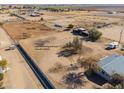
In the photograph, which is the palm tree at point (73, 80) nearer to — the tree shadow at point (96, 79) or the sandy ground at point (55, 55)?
the sandy ground at point (55, 55)

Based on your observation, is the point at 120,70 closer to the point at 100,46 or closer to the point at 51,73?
the point at 51,73

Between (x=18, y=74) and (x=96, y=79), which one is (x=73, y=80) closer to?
(x=96, y=79)

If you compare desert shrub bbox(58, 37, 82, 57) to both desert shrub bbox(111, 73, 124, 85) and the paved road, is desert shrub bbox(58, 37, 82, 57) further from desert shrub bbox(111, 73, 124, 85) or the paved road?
desert shrub bbox(111, 73, 124, 85)

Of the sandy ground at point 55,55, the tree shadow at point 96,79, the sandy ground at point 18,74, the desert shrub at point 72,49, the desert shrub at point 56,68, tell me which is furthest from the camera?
the desert shrub at point 72,49

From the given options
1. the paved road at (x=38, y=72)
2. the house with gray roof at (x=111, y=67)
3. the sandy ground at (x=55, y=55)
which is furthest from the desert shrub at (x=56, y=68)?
the house with gray roof at (x=111, y=67)

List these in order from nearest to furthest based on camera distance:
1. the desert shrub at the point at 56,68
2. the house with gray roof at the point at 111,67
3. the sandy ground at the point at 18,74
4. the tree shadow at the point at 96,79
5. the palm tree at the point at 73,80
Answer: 1. the palm tree at the point at 73,80
2. the sandy ground at the point at 18,74
3. the house with gray roof at the point at 111,67
4. the tree shadow at the point at 96,79
5. the desert shrub at the point at 56,68

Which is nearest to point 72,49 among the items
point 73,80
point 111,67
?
point 111,67
